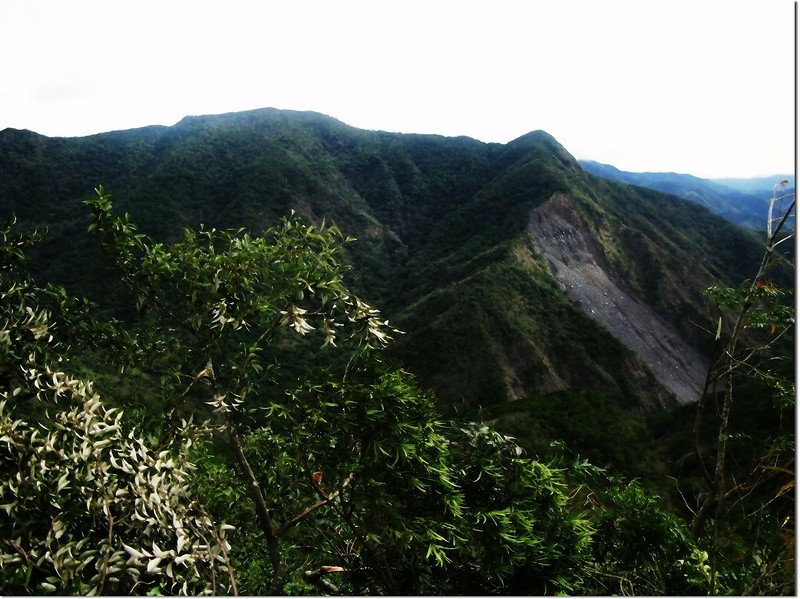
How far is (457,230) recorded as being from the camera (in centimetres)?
7319

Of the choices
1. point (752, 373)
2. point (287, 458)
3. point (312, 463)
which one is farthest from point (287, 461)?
point (752, 373)

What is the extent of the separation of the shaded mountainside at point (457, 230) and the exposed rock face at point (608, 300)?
217mm

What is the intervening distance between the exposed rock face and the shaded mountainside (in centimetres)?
22

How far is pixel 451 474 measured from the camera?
149 inches

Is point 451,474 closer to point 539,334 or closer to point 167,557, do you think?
point 167,557

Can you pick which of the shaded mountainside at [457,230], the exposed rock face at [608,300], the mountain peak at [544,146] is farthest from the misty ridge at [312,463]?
the mountain peak at [544,146]

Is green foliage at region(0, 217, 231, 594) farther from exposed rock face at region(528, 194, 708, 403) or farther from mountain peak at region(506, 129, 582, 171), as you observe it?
mountain peak at region(506, 129, 582, 171)

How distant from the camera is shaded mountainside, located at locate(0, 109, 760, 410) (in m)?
47.3

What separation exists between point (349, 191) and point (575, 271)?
128ft

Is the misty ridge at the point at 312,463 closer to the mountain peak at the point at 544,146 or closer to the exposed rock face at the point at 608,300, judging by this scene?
the exposed rock face at the point at 608,300

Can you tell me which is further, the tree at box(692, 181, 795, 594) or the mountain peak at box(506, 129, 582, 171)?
the mountain peak at box(506, 129, 582, 171)

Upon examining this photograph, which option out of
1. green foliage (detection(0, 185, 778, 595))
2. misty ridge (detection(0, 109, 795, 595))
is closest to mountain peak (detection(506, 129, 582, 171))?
misty ridge (detection(0, 109, 795, 595))

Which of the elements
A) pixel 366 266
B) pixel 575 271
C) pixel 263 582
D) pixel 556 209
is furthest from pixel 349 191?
pixel 263 582

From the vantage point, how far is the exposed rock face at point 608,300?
52125 mm
